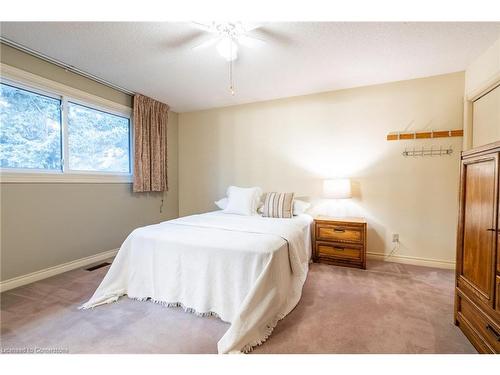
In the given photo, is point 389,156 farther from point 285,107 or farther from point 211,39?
point 211,39

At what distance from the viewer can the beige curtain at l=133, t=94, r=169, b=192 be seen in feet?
11.0

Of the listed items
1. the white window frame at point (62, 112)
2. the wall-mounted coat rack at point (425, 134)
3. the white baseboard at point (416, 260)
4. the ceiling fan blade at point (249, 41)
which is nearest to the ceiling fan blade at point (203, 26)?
the ceiling fan blade at point (249, 41)

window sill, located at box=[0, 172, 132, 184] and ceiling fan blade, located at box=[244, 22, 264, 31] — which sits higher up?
ceiling fan blade, located at box=[244, 22, 264, 31]

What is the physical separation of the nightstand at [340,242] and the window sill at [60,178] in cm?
286

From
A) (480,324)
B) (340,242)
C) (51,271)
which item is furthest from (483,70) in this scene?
(51,271)

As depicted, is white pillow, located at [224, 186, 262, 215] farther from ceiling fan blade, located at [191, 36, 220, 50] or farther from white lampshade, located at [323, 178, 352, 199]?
ceiling fan blade, located at [191, 36, 220, 50]

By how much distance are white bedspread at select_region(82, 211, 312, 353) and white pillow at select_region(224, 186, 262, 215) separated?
2.74 ft

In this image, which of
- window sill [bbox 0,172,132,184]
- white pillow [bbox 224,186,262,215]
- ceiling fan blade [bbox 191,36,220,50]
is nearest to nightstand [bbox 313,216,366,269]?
white pillow [bbox 224,186,262,215]

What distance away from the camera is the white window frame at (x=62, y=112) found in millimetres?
2164

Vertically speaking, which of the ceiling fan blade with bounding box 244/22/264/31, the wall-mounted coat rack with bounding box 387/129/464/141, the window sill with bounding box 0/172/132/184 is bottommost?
the window sill with bounding box 0/172/132/184

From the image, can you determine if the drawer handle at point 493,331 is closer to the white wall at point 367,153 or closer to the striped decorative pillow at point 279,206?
the white wall at point 367,153

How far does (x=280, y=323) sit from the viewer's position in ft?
5.36

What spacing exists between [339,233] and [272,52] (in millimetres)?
2218
